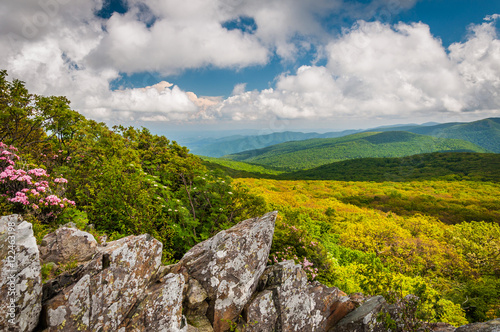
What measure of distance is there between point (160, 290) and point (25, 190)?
27.1 feet

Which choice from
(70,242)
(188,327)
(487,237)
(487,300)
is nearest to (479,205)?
(487,237)

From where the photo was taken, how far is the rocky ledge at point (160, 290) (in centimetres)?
573

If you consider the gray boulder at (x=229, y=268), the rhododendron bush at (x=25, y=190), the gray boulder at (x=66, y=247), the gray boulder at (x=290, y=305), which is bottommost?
the gray boulder at (x=290, y=305)

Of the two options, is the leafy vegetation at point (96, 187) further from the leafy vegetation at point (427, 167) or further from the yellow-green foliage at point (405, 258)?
the leafy vegetation at point (427, 167)

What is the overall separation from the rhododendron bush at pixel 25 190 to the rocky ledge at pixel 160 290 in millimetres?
2621

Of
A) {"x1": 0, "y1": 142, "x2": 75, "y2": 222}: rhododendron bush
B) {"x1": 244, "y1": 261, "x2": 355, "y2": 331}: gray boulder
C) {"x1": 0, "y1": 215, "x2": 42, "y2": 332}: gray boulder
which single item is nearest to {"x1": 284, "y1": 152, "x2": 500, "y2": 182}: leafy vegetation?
{"x1": 244, "y1": 261, "x2": 355, "y2": 331}: gray boulder

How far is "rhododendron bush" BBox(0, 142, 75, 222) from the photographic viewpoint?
950cm

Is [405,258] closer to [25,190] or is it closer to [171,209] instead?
[171,209]

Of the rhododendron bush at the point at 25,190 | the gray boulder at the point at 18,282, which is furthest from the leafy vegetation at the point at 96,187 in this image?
the gray boulder at the point at 18,282

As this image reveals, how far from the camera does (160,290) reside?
23.5ft

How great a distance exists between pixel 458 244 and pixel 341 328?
1038 inches

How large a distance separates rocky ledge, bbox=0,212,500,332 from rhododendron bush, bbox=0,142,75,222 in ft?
8.60

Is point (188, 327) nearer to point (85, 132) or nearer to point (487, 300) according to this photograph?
point (85, 132)

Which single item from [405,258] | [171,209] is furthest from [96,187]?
[405,258]
